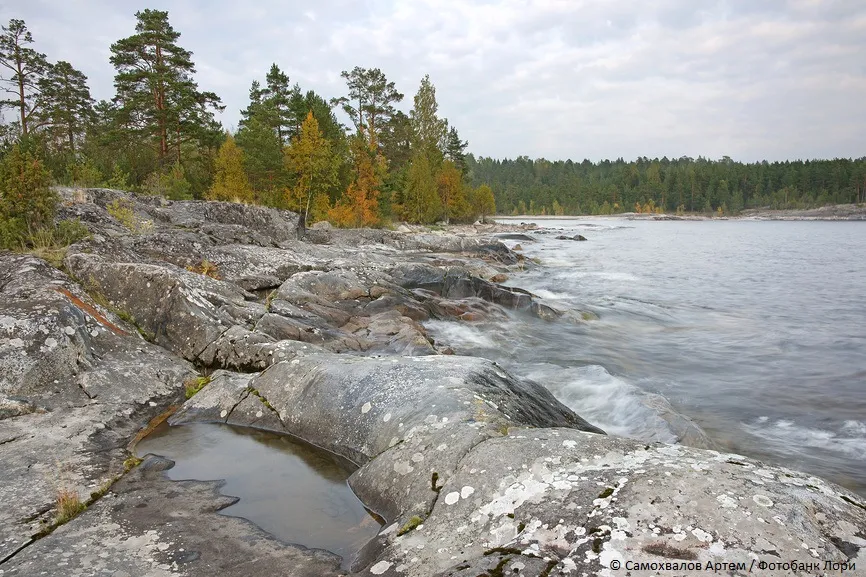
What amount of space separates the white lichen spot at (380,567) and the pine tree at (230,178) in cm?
3147

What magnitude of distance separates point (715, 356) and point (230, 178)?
103ft

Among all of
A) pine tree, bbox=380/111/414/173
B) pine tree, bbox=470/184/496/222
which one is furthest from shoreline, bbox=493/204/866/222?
pine tree, bbox=380/111/414/173

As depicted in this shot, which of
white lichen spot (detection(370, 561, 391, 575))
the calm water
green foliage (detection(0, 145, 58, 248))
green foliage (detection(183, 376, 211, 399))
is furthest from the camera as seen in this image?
green foliage (detection(0, 145, 58, 248))

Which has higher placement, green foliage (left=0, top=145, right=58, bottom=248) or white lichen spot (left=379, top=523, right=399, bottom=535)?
green foliage (left=0, top=145, right=58, bottom=248)

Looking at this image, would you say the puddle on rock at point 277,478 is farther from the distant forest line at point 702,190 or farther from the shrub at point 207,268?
the distant forest line at point 702,190

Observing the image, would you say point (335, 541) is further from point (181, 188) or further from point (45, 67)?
point (45, 67)

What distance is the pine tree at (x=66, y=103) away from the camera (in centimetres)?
3744

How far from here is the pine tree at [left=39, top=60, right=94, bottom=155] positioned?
37.4 metres

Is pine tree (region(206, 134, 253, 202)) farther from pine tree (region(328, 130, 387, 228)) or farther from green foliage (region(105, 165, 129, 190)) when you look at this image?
pine tree (region(328, 130, 387, 228))

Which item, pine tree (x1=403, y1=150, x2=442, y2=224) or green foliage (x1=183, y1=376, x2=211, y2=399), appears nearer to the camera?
green foliage (x1=183, y1=376, x2=211, y2=399)

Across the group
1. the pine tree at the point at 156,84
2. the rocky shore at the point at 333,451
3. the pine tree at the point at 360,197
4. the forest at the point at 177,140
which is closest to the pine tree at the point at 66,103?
the forest at the point at 177,140

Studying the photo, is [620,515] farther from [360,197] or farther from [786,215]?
[786,215]

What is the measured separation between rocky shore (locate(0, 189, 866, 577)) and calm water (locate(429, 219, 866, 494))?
12.0 feet

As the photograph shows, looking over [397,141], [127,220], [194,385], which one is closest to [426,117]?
[397,141]
